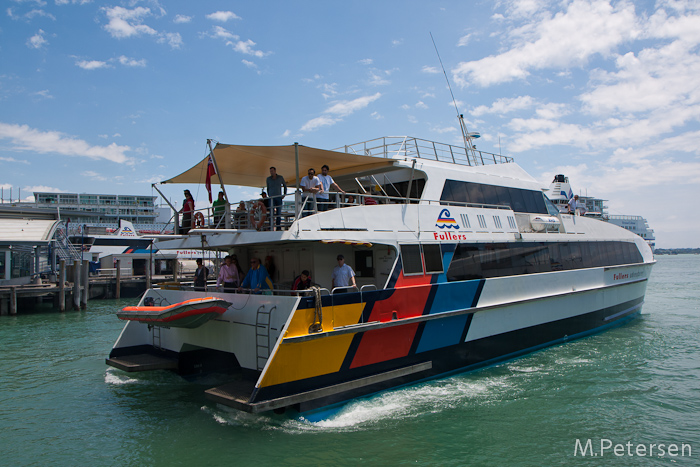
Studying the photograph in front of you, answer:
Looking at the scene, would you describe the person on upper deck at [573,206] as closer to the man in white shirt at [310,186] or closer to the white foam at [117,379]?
the man in white shirt at [310,186]

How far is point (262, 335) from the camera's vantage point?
22.8ft

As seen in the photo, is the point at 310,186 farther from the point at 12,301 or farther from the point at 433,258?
the point at 12,301

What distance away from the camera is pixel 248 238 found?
733 cm

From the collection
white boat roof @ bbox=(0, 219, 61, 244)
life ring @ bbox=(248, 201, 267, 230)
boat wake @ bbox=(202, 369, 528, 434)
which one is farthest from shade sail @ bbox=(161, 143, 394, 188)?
white boat roof @ bbox=(0, 219, 61, 244)

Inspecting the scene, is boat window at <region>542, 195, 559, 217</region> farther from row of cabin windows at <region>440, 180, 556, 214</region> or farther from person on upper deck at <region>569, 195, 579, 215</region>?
person on upper deck at <region>569, 195, 579, 215</region>

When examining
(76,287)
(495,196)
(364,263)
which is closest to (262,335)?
(364,263)

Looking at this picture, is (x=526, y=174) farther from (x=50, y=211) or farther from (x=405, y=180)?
(x=50, y=211)

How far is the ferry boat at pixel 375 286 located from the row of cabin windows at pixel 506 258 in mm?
32

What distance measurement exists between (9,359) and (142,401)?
6.58 m

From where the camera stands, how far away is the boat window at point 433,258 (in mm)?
8523

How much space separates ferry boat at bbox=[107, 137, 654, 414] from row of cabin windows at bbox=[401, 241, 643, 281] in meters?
0.03

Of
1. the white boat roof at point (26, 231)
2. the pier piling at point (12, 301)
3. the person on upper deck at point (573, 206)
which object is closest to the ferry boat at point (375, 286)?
the person on upper deck at point (573, 206)

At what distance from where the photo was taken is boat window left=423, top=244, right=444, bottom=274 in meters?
8.52

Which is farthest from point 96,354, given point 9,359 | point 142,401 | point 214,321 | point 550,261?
point 550,261
